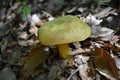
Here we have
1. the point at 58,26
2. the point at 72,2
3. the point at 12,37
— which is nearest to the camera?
the point at 58,26

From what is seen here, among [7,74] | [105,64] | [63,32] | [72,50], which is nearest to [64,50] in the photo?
[72,50]

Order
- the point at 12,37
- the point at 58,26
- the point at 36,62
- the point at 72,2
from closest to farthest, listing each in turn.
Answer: the point at 58,26 < the point at 36,62 < the point at 12,37 < the point at 72,2

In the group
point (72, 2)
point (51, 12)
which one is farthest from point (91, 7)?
point (51, 12)

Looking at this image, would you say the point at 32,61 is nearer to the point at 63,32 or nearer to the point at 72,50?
the point at 72,50

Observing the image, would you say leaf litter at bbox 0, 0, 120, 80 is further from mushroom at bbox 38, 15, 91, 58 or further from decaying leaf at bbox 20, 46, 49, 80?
mushroom at bbox 38, 15, 91, 58

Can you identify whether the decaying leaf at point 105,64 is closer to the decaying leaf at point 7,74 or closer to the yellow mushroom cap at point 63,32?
the yellow mushroom cap at point 63,32

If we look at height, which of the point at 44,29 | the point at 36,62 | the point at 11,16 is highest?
the point at 44,29

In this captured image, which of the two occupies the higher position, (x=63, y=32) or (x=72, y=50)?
(x=63, y=32)

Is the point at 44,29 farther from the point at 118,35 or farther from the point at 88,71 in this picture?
the point at 118,35

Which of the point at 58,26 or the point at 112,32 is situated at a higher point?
the point at 58,26
